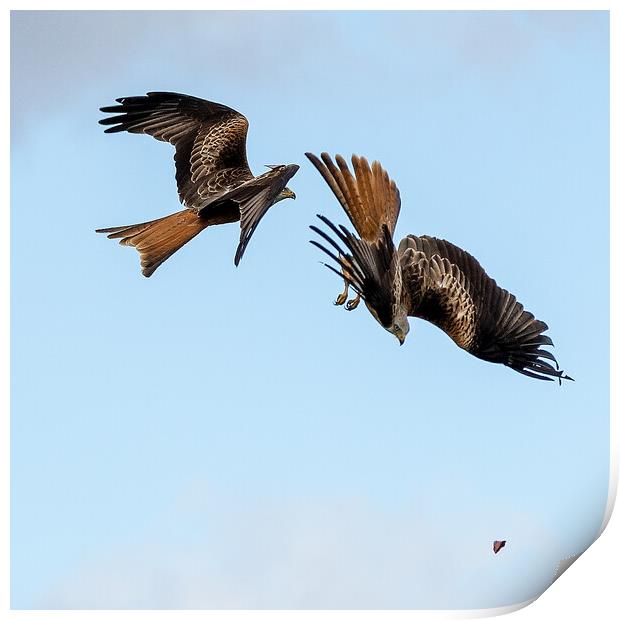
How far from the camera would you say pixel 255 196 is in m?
3.88

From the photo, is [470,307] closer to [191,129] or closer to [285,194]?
[285,194]

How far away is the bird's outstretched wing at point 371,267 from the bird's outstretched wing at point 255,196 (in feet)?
0.49

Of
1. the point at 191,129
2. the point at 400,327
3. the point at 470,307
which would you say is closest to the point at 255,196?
the point at 191,129

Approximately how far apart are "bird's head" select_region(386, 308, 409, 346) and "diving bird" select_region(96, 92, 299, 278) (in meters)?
0.40

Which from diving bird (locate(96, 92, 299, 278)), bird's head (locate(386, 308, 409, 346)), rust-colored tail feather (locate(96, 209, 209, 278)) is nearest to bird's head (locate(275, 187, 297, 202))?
diving bird (locate(96, 92, 299, 278))

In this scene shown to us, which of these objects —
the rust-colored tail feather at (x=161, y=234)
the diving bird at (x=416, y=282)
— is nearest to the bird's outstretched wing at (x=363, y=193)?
the diving bird at (x=416, y=282)

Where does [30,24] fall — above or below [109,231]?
above

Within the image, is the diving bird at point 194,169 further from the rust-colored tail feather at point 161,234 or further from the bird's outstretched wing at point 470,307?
the bird's outstretched wing at point 470,307

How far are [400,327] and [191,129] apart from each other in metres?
0.73

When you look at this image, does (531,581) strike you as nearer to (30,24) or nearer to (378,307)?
(378,307)

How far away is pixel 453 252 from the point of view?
13.2ft
